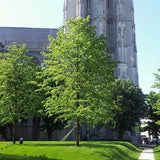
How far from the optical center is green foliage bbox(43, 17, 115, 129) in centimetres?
1617

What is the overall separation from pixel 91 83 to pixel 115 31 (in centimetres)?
3752

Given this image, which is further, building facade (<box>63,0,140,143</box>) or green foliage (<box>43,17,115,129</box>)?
building facade (<box>63,0,140,143</box>)

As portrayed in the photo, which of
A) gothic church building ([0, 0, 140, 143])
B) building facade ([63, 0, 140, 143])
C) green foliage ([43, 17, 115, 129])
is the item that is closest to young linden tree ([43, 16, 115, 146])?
green foliage ([43, 17, 115, 129])

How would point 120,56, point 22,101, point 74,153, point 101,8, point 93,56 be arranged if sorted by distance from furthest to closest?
point 101,8, point 120,56, point 22,101, point 93,56, point 74,153

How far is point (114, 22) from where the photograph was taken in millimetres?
52781

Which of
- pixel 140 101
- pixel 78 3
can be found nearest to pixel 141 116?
pixel 140 101

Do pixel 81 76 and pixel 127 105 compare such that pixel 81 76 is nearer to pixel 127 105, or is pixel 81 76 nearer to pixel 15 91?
pixel 15 91

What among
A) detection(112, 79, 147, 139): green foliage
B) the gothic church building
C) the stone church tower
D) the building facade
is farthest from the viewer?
the stone church tower

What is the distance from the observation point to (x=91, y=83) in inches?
675

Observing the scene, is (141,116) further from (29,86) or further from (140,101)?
(29,86)

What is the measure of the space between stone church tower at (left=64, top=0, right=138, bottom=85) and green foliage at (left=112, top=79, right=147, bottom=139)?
41.1 feet

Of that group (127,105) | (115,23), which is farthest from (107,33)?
(127,105)

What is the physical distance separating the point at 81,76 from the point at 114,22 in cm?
3954

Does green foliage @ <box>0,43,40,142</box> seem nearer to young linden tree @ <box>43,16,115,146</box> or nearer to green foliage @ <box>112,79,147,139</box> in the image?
young linden tree @ <box>43,16,115,146</box>
